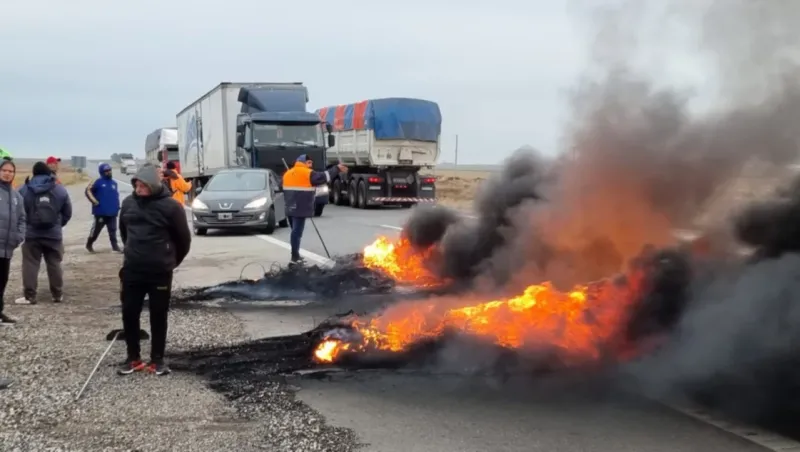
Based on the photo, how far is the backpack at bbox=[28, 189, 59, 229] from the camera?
8875mm

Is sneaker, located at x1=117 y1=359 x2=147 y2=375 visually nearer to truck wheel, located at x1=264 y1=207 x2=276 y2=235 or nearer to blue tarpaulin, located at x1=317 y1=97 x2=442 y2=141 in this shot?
truck wheel, located at x1=264 y1=207 x2=276 y2=235

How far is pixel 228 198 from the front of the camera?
1823 centimetres

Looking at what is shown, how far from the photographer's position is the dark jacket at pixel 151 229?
5.95 meters

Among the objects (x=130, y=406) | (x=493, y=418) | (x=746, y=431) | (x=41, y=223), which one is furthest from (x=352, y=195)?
(x=746, y=431)

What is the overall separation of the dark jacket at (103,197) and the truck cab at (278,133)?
9418 mm

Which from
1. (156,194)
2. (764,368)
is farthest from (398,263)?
(764,368)

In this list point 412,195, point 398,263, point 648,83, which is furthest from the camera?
point 412,195

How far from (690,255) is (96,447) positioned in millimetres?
4455

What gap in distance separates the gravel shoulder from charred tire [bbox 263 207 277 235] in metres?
10.5

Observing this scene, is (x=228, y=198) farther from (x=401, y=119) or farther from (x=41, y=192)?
(x=401, y=119)

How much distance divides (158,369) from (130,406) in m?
0.76

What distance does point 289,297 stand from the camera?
367 inches

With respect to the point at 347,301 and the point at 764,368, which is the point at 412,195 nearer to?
the point at 347,301

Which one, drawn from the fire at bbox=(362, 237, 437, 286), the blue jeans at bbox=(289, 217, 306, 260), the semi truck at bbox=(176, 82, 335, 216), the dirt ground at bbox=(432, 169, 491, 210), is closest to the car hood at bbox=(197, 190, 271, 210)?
the semi truck at bbox=(176, 82, 335, 216)
